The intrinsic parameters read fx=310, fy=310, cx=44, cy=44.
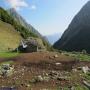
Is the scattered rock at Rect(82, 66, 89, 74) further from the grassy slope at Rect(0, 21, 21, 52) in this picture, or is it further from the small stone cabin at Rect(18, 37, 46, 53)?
the grassy slope at Rect(0, 21, 21, 52)

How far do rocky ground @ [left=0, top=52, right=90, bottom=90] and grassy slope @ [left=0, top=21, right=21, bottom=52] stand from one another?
4184cm

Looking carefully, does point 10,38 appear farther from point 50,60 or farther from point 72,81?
point 72,81

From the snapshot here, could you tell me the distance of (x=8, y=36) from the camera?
89688 mm

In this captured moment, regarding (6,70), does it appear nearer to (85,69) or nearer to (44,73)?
(44,73)

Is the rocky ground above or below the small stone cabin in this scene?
below

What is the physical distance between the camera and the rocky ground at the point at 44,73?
25641 millimetres

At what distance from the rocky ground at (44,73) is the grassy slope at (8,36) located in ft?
137

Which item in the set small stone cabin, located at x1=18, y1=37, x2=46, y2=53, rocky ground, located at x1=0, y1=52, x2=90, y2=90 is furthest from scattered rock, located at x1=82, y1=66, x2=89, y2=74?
small stone cabin, located at x1=18, y1=37, x2=46, y2=53

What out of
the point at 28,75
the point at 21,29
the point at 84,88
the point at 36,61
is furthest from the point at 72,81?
the point at 21,29

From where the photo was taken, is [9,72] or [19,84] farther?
[9,72]

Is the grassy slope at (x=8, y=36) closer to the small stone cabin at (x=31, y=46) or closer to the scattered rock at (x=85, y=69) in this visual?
the small stone cabin at (x=31, y=46)

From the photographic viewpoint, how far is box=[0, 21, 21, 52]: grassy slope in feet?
266

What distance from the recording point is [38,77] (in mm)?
27125

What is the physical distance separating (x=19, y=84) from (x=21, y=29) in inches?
3101
